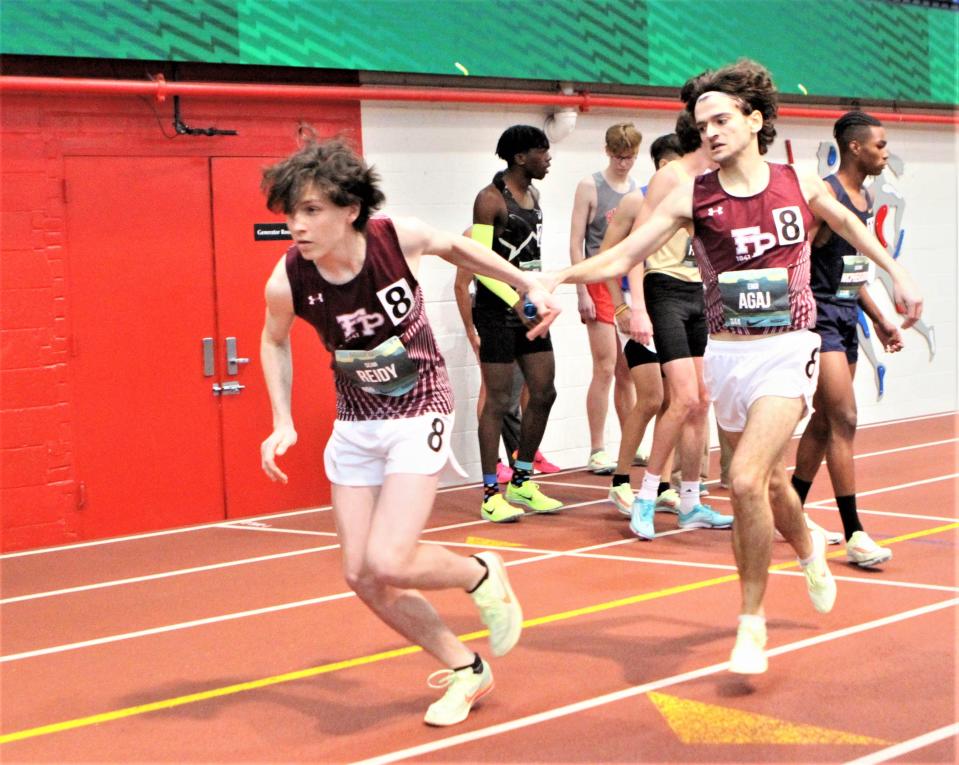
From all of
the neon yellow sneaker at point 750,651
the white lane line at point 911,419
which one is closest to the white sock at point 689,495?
the neon yellow sneaker at point 750,651

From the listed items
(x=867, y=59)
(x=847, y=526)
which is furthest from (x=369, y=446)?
(x=867, y=59)

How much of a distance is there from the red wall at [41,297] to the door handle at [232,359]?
102 cm

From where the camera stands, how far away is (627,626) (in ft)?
18.0

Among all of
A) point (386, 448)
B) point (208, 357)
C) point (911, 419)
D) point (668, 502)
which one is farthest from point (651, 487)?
point (911, 419)

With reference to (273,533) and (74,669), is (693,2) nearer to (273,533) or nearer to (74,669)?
(273,533)

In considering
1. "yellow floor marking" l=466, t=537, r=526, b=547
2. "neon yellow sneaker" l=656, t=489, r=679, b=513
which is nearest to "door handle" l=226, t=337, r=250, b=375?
"yellow floor marking" l=466, t=537, r=526, b=547

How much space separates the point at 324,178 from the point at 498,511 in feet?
13.6

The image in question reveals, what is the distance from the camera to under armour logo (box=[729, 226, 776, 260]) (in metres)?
4.84

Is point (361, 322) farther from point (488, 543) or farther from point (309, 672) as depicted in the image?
point (488, 543)

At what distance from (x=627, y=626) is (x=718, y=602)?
0.55m

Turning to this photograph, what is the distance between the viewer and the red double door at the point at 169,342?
7.91 meters

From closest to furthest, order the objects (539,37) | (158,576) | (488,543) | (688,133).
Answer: (688,133) < (158,576) < (488,543) < (539,37)

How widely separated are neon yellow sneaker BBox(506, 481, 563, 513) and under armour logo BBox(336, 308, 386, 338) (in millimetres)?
4085

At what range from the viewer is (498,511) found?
7.95 meters
